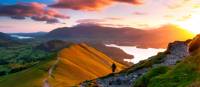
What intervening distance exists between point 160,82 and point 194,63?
4190 millimetres

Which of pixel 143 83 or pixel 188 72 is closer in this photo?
pixel 188 72

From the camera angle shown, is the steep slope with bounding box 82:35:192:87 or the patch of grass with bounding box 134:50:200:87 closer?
the patch of grass with bounding box 134:50:200:87

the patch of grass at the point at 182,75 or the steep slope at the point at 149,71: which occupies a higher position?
the patch of grass at the point at 182,75

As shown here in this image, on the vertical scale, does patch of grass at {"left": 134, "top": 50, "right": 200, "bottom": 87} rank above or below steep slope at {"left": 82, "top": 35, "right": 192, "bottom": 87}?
above

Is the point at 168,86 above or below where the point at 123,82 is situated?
above

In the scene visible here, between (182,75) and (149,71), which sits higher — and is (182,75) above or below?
above

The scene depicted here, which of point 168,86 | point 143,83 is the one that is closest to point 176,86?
point 168,86

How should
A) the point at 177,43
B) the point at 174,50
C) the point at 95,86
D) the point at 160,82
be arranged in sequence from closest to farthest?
the point at 160,82, the point at 95,86, the point at 174,50, the point at 177,43

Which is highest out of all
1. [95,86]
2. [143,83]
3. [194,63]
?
[194,63]

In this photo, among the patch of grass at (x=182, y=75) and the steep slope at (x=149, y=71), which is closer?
the patch of grass at (x=182, y=75)

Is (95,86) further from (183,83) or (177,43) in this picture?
(183,83)

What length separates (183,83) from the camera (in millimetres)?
37062

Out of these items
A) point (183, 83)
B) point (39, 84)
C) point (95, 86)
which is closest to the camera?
point (183, 83)

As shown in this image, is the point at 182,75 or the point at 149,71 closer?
the point at 182,75
